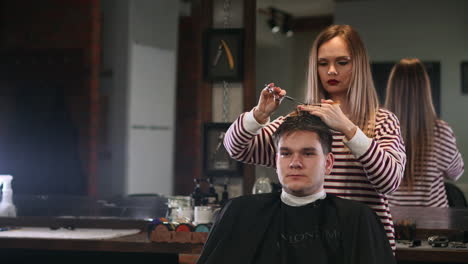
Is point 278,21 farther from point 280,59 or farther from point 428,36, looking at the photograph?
point 428,36

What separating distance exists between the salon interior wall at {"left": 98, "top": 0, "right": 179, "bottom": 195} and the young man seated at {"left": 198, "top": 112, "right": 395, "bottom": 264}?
201cm

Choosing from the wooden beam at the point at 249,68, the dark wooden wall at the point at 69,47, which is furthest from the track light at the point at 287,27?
the dark wooden wall at the point at 69,47

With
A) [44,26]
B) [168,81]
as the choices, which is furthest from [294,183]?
[44,26]

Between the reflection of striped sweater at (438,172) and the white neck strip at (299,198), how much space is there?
116 cm

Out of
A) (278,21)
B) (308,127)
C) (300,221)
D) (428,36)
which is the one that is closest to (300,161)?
(308,127)

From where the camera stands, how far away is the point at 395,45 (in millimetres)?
2885

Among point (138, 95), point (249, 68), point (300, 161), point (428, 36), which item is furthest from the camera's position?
point (138, 95)

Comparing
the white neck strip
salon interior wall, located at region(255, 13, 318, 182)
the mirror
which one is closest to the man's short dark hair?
the white neck strip

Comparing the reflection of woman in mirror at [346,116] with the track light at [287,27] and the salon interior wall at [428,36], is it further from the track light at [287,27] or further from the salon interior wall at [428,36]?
the track light at [287,27]

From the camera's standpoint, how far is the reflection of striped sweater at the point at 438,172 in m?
2.70

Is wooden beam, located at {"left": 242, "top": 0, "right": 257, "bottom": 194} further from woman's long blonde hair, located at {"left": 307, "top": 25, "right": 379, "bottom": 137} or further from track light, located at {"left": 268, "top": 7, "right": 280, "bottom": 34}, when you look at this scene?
woman's long blonde hair, located at {"left": 307, "top": 25, "right": 379, "bottom": 137}

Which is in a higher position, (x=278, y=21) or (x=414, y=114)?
(x=278, y=21)

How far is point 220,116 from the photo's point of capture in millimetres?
3043

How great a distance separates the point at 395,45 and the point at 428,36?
17 centimetres
